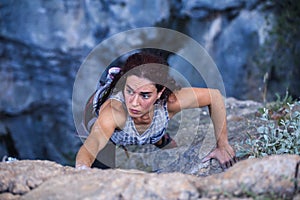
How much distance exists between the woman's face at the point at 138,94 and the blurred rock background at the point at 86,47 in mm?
3193

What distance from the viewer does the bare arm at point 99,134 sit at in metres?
2.34

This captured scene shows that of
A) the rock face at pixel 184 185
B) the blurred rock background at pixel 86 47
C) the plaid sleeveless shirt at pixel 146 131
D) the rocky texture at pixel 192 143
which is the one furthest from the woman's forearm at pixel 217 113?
the blurred rock background at pixel 86 47

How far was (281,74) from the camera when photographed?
571 centimetres

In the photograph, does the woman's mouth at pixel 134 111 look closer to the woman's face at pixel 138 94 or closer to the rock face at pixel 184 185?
the woman's face at pixel 138 94

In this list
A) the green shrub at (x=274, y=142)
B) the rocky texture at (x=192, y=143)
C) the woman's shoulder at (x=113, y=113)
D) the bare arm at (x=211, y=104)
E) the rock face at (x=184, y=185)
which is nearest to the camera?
the rock face at (x=184, y=185)

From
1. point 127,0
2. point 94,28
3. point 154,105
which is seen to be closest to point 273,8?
point 127,0

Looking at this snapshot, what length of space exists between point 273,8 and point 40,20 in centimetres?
275

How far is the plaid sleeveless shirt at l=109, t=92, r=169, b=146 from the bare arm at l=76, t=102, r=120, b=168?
14 cm

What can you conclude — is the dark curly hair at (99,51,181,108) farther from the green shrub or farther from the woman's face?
the green shrub

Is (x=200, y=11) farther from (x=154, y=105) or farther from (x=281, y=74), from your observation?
(x=154, y=105)

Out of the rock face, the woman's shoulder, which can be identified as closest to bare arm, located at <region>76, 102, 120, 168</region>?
the woman's shoulder

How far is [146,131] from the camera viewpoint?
8.85ft

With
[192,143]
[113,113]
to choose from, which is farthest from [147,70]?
[192,143]

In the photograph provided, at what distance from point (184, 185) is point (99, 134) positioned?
0.94m
